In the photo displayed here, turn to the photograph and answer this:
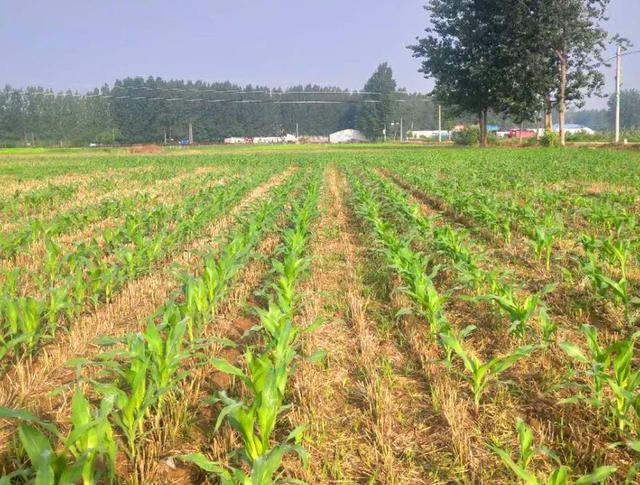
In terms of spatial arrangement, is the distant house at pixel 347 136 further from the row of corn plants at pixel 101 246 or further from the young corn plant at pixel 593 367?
the young corn plant at pixel 593 367

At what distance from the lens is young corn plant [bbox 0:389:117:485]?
1822mm

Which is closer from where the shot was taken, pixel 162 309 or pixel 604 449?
pixel 604 449

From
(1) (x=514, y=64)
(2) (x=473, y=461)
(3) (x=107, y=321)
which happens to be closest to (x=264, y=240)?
(3) (x=107, y=321)

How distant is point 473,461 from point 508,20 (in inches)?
1542

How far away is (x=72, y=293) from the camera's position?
494 centimetres

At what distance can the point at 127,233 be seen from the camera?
283 inches

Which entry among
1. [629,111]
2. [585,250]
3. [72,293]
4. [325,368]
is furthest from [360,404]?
[629,111]

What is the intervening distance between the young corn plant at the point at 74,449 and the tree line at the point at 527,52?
124ft

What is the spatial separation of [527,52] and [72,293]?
36.7m

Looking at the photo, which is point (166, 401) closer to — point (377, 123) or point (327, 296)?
point (327, 296)

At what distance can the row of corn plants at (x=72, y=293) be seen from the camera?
3.68 meters

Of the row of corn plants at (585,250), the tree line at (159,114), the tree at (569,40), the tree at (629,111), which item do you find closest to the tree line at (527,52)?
the tree at (569,40)

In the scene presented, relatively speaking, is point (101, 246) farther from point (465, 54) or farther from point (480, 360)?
point (465, 54)

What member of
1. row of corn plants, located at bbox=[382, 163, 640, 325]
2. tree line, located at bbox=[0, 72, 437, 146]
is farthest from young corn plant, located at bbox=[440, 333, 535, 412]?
tree line, located at bbox=[0, 72, 437, 146]
